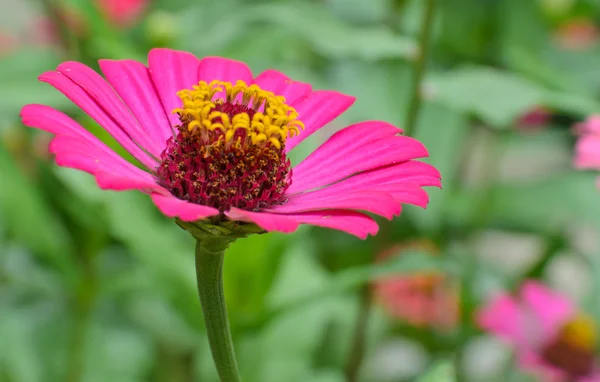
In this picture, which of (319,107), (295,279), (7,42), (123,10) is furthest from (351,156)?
(7,42)

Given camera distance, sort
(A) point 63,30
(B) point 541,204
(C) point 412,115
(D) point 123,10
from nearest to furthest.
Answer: (C) point 412,115
(A) point 63,30
(B) point 541,204
(D) point 123,10

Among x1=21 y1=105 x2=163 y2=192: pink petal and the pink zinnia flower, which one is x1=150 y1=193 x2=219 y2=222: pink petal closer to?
x1=21 y1=105 x2=163 y2=192: pink petal

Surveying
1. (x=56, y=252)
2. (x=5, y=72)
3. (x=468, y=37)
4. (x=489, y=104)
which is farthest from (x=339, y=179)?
(x=468, y=37)

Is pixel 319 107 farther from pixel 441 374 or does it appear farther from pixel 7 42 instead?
pixel 7 42

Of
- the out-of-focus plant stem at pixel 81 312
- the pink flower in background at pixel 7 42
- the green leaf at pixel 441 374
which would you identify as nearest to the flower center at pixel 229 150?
the green leaf at pixel 441 374

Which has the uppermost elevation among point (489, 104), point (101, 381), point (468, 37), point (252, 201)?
point (468, 37)

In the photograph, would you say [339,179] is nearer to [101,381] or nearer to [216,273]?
[216,273]
